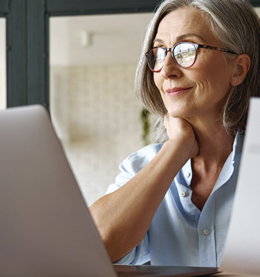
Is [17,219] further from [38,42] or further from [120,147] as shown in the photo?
[120,147]

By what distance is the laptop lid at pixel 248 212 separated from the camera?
39 cm

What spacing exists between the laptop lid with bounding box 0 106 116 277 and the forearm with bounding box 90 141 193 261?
0.39 m

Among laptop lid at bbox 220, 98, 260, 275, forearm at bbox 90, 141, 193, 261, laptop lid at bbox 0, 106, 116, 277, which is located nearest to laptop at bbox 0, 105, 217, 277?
laptop lid at bbox 0, 106, 116, 277

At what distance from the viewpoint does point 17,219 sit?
0.47 m

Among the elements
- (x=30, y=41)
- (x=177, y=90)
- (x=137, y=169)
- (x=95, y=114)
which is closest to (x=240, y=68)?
(x=177, y=90)

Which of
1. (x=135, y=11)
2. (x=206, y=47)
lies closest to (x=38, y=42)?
(x=135, y=11)

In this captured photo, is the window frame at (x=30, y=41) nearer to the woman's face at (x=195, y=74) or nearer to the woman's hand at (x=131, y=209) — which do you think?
the woman's face at (x=195, y=74)

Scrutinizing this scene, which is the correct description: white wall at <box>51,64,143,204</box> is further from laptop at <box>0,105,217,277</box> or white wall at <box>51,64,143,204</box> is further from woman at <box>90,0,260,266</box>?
laptop at <box>0,105,217,277</box>

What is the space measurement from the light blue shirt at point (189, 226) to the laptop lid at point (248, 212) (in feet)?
1.63

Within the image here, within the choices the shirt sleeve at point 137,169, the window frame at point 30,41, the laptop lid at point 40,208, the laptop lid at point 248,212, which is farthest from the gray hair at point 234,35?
the laptop lid at point 40,208

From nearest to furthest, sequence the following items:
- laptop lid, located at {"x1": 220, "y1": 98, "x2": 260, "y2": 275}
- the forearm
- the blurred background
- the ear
→ laptop lid, located at {"x1": 220, "y1": 98, "x2": 260, "y2": 275} → the forearm → the ear → the blurred background

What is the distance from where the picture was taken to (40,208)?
0.46 meters

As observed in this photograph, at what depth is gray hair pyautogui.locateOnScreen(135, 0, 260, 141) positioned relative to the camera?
1.12 metres

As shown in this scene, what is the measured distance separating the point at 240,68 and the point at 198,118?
20cm
